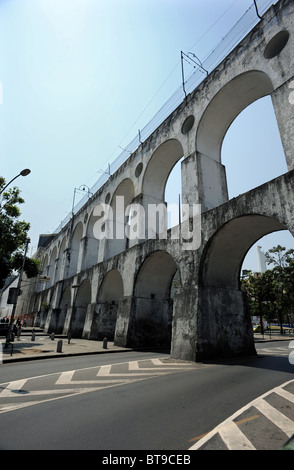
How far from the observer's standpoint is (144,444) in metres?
3.05

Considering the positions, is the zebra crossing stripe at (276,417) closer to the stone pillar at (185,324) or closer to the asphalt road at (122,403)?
the asphalt road at (122,403)

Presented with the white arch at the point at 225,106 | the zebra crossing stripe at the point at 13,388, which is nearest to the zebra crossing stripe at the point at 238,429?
the zebra crossing stripe at the point at 13,388

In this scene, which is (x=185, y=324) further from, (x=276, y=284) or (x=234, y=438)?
(x=276, y=284)

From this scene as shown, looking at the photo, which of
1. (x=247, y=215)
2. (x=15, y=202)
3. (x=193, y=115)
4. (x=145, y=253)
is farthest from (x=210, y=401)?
(x=15, y=202)

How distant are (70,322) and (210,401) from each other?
20005 millimetres

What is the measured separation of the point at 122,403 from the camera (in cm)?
465

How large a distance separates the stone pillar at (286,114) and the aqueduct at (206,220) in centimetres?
4

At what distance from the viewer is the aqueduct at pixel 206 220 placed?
9344 millimetres

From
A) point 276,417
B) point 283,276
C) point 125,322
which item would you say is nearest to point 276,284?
point 283,276

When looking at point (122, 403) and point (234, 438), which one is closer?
point (234, 438)

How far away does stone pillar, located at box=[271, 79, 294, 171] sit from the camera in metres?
8.58

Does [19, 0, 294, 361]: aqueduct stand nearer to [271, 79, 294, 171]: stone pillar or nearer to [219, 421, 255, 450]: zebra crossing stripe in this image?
[271, 79, 294, 171]: stone pillar

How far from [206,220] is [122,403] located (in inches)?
300

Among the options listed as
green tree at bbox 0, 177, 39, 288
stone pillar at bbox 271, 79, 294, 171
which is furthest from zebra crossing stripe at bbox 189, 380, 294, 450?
green tree at bbox 0, 177, 39, 288
